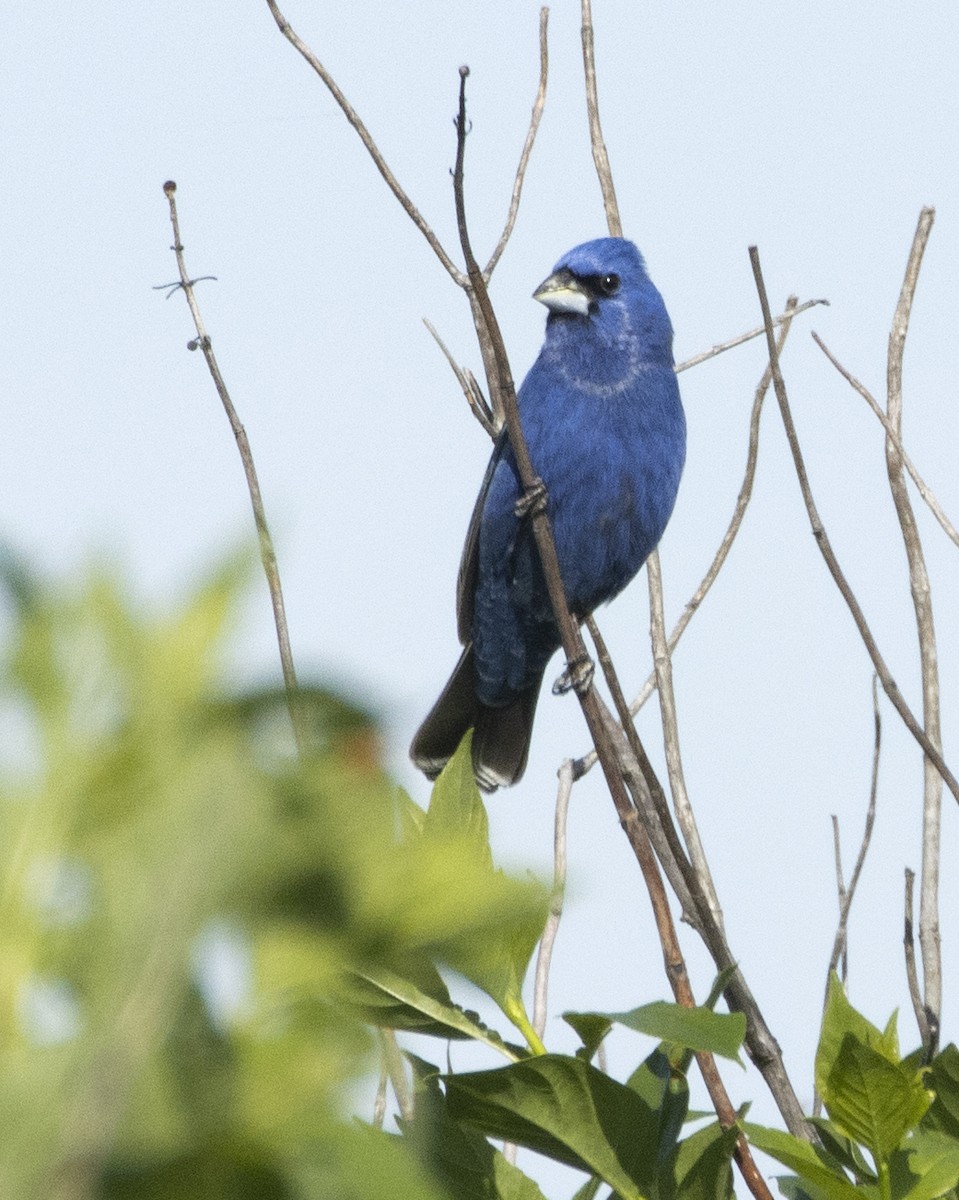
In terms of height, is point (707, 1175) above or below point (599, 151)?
below

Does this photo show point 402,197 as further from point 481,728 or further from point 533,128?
point 481,728

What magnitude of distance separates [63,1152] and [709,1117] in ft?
4.66

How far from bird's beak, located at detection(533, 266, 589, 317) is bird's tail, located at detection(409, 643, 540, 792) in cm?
151

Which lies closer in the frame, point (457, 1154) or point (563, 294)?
point (457, 1154)

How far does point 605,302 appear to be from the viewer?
6.65 m

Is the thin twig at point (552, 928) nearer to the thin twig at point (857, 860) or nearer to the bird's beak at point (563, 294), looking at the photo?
the thin twig at point (857, 860)

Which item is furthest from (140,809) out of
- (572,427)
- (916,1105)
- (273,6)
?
(572,427)

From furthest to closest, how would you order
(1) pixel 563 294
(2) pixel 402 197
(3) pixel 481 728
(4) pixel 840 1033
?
(3) pixel 481 728
(1) pixel 563 294
(2) pixel 402 197
(4) pixel 840 1033

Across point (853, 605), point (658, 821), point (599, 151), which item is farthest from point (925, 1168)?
point (599, 151)

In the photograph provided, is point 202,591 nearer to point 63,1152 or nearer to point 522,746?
point 63,1152

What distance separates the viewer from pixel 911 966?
263 centimetres

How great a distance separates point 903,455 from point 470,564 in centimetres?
356

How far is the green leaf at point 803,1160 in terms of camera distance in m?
1.51

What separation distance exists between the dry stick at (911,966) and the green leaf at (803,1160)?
104 centimetres
